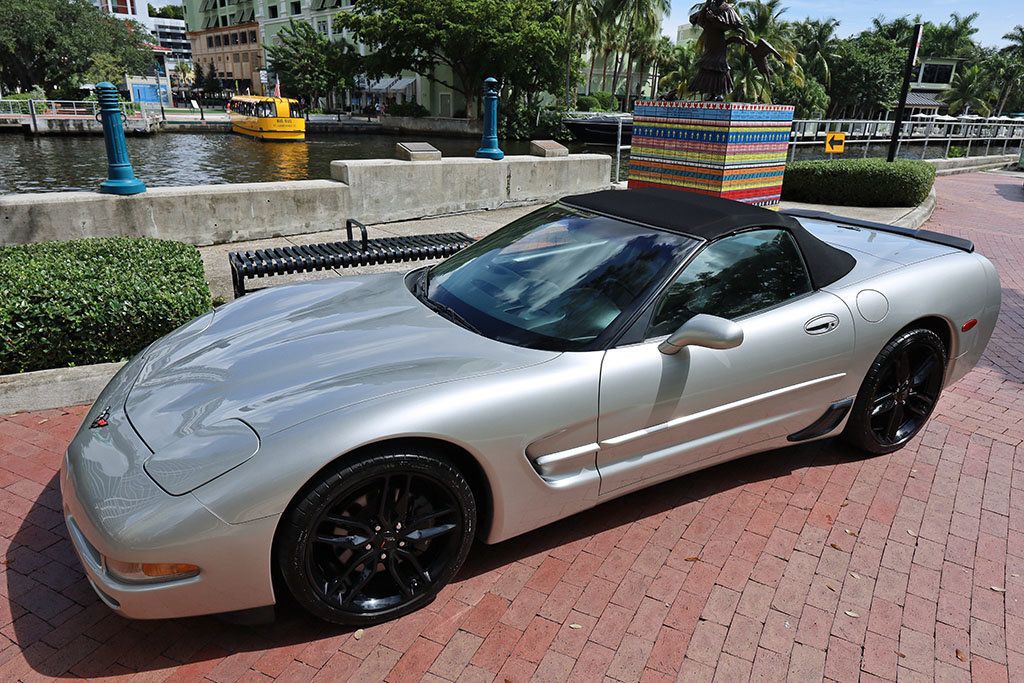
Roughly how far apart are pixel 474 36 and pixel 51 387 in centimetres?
4574

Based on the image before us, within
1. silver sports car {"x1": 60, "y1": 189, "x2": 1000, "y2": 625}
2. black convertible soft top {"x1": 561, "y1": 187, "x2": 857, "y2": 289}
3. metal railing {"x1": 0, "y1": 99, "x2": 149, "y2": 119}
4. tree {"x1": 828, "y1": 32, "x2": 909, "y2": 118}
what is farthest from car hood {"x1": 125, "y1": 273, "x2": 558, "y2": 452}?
tree {"x1": 828, "y1": 32, "x2": 909, "y2": 118}

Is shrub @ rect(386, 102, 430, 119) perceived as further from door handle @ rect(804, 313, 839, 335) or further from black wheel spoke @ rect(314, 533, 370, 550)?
black wheel spoke @ rect(314, 533, 370, 550)

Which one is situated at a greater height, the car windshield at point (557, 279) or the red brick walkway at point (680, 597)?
the car windshield at point (557, 279)

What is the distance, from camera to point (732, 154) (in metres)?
9.71

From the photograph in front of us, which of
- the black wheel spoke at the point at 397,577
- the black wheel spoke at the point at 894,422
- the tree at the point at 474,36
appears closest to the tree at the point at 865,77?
the tree at the point at 474,36

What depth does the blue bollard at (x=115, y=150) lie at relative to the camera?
6.99 meters

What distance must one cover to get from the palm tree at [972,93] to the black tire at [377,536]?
88723mm

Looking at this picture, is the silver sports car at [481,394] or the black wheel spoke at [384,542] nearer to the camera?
the silver sports car at [481,394]

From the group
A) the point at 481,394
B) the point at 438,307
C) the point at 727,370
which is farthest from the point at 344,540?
the point at 727,370

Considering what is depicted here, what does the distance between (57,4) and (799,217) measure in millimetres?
66604

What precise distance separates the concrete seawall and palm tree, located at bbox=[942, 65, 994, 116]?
268 ft

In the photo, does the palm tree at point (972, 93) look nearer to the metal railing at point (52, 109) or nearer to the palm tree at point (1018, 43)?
the palm tree at point (1018, 43)

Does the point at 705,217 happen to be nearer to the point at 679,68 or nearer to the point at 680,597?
the point at 680,597

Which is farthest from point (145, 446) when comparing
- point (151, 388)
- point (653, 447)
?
point (653, 447)
